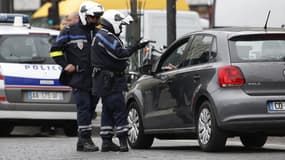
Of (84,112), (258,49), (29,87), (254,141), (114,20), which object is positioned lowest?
(254,141)

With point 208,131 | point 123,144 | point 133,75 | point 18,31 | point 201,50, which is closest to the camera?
point 208,131

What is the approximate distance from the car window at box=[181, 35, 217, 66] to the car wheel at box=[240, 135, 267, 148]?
1371 millimetres

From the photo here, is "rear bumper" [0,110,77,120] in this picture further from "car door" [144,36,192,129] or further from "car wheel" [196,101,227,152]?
"car wheel" [196,101,227,152]

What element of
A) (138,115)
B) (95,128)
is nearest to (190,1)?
(95,128)

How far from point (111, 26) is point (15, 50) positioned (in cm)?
426

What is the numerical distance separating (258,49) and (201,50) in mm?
759

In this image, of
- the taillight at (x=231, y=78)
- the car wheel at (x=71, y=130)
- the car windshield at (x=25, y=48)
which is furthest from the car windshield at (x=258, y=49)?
the car wheel at (x=71, y=130)

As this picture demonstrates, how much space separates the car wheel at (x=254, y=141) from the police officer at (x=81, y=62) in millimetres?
2151

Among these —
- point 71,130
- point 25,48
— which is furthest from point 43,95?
point 71,130

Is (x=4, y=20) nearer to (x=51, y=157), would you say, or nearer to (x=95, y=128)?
(x=95, y=128)

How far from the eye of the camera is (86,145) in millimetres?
11602

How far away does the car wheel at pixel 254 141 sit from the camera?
41.8ft

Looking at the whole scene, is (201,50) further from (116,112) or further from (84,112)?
(84,112)

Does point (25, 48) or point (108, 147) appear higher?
point (25, 48)
